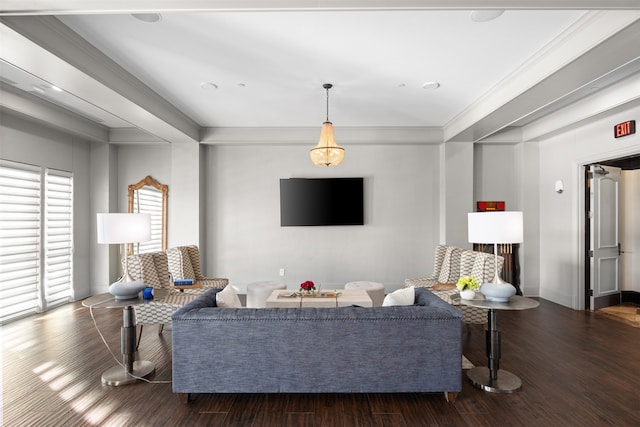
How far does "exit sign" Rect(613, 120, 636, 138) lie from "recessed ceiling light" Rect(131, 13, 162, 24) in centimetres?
509

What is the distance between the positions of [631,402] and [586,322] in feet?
7.26

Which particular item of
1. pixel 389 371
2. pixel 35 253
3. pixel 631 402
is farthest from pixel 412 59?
pixel 35 253

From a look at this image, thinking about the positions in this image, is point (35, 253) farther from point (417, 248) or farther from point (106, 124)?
point (417, 248)

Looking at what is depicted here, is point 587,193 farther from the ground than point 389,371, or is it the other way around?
point 587,193

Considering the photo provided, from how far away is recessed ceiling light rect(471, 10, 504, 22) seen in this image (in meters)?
2.67

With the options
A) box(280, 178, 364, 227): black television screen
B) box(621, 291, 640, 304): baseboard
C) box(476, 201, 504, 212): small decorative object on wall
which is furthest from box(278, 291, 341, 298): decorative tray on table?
box(621, 291, 640, 304): baseboard

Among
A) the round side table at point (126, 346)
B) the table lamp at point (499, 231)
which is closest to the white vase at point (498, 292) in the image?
the table lamp at point (499, 231)

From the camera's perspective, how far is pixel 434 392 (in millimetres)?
2623

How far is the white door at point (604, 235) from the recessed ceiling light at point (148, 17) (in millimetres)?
5655

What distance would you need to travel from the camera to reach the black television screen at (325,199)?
20.2 ft

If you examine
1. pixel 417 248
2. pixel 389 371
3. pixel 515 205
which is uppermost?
pixel 515 205

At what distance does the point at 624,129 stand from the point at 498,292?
123 inches

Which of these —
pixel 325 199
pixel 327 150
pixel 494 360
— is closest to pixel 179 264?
pixel 325 199

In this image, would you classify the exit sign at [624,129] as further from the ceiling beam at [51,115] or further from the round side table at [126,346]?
the ceiling beam at [51,115]
